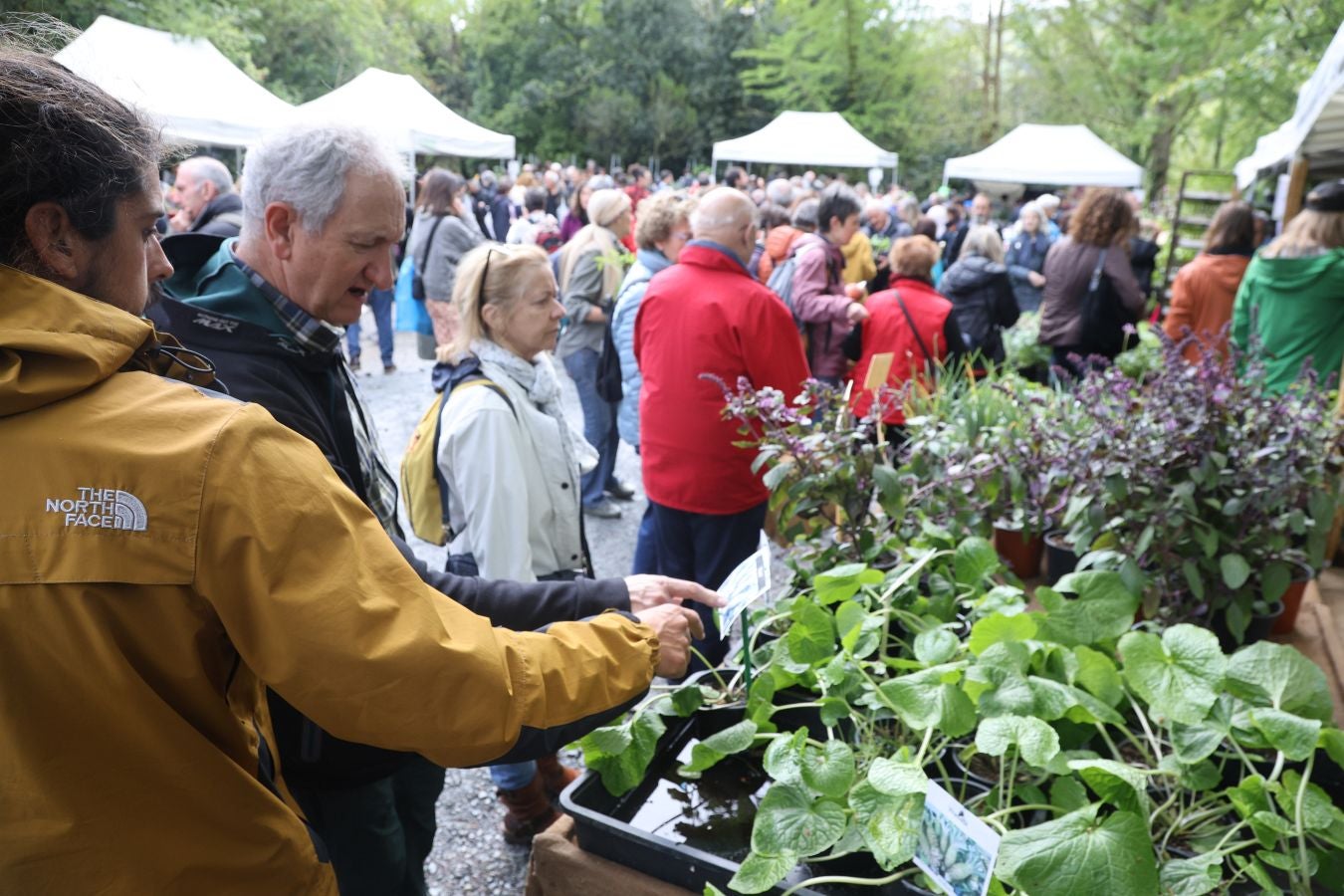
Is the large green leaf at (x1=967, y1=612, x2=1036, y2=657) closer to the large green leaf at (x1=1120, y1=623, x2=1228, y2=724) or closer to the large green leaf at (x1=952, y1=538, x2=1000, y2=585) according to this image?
the large green leaf at (x1=1120, y1=623, x2=1228, y2=724)

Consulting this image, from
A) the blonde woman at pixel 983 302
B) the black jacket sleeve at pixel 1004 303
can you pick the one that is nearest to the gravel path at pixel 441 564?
the blonde woman at pixel 983 302

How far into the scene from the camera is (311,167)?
1.53 metres

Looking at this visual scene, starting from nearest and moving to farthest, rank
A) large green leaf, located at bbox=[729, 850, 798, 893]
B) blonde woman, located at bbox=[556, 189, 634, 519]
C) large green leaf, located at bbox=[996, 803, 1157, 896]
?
large green leaf, located at bbox=[996, 803, 1157, 896]
large green leaf, located at bbox=[729, 850, 798, 893]
blonde woman, located at bbox=[556, 189, 634, 519]

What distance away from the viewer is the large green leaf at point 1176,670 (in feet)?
4.65

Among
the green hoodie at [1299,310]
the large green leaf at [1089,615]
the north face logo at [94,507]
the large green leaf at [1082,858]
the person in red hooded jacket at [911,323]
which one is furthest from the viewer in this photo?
the person in red hooded jacket at [911,323]

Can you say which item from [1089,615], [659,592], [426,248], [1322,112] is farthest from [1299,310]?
[426,248]

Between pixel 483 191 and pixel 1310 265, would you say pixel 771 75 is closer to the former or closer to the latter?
pixel 483 191

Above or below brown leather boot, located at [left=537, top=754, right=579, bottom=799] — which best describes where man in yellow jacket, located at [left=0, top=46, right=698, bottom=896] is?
above

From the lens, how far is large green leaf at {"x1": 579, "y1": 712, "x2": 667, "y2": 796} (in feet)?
4.87

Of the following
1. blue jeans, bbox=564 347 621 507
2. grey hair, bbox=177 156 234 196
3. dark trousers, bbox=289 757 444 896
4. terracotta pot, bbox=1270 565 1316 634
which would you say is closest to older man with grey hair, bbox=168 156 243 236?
grey hair, bbox=177 156 234 196

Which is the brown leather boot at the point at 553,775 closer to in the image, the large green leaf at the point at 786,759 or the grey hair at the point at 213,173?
the large green leaf at the point at 786,759

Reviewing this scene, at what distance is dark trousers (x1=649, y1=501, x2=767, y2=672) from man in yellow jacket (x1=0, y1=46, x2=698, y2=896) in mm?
2380

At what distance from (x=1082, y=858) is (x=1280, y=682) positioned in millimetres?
604

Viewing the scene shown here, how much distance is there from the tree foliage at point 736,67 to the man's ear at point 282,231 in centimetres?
1559
